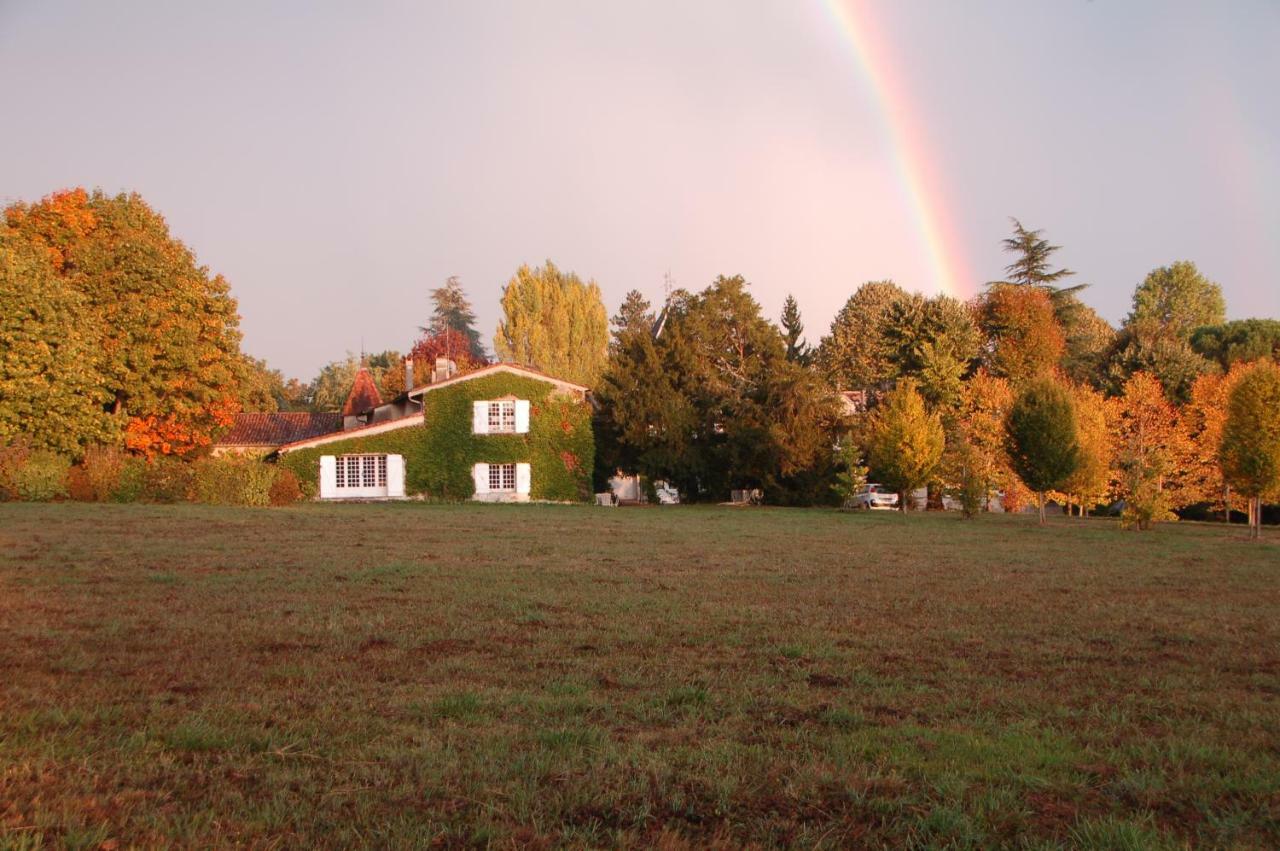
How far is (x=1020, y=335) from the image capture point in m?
51.5

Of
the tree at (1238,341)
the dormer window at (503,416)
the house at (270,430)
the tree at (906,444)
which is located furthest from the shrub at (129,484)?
the tree at (1238,341)

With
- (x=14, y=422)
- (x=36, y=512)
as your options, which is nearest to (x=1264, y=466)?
(x=36, y=512)

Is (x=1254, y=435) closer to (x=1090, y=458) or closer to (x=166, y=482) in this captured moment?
(x=1090, y=458)

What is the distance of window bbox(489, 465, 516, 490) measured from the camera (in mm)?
44472

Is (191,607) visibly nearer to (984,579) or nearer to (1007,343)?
(984,579)

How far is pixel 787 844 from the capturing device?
3.90 metres

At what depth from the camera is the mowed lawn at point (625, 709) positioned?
4090 millimetres

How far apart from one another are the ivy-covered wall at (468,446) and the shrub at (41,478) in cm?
1235

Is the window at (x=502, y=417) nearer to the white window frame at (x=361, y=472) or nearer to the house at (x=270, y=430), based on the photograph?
the white window frame at (x=361, y=472)

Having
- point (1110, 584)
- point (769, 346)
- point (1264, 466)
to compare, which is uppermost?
point (769, 346)

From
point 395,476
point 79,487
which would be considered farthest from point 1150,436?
point 79,487

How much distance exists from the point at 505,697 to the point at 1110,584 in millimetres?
10930

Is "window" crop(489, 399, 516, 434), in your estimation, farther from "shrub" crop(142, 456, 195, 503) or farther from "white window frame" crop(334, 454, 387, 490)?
"shrub" crop(142, 456, 195, 503)

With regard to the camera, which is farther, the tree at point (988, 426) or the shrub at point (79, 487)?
the tree at point (988, 426)
